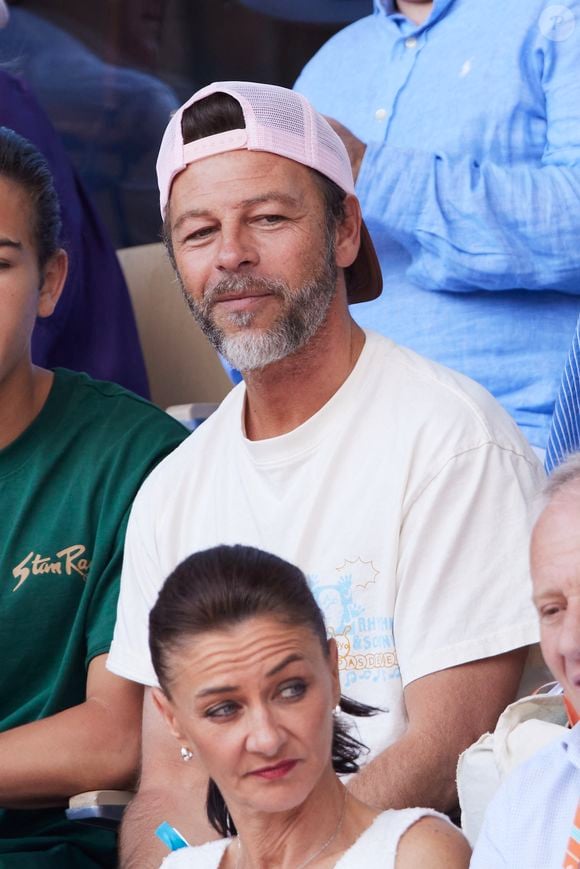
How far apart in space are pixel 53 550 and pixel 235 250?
60cm

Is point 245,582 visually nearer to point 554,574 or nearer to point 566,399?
point 554,574

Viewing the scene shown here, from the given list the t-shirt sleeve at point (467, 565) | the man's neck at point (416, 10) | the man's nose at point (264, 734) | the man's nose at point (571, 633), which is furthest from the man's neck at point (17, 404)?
the man's nose at point (571, 633)

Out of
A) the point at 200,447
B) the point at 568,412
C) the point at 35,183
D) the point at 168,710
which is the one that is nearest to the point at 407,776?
the point at 168,710

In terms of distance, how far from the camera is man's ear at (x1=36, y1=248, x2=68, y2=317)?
2539mm

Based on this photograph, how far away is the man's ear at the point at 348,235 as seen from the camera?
7.49ft

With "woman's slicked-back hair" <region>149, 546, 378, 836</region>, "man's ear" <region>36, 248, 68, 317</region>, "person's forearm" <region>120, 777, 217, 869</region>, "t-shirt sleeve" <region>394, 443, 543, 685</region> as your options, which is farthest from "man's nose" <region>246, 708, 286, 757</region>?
"man's ear" <region>36, 248, 68, 317</region>

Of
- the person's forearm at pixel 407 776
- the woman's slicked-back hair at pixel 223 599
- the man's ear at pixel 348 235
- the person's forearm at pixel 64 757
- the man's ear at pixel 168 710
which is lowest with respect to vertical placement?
the person's forearm at pixel 64 757

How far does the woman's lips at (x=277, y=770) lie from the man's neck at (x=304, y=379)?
69 cm

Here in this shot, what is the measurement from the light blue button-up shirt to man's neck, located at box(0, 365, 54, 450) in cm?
123

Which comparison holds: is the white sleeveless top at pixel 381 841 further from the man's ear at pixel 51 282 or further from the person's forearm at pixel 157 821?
the man's ear at pixel 51 282

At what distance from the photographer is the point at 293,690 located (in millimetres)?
1604

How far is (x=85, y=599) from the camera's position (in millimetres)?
2377

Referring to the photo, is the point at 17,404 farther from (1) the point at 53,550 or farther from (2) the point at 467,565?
(2) the point at 467,565

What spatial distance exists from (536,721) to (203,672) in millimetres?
395
